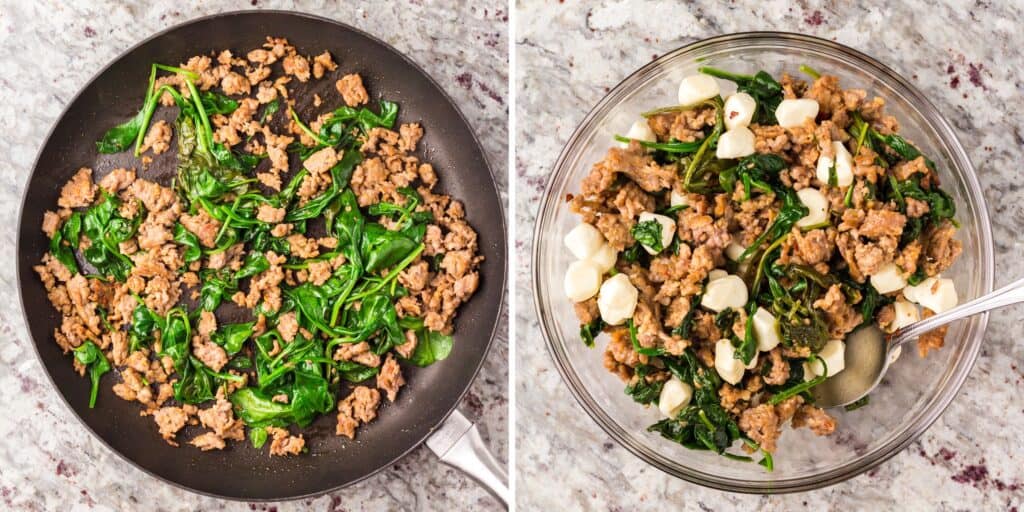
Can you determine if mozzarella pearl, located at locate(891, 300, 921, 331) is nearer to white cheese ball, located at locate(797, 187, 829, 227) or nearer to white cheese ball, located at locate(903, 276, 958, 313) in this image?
white cheese ball, located at locate(903, 276, 958, 313)

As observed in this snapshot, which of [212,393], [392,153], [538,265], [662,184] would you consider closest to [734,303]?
[662,184]

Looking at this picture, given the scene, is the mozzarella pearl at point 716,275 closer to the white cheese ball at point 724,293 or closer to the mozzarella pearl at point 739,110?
the white cheese ball at point 724,293

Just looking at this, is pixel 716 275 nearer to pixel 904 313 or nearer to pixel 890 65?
pixel 904 313

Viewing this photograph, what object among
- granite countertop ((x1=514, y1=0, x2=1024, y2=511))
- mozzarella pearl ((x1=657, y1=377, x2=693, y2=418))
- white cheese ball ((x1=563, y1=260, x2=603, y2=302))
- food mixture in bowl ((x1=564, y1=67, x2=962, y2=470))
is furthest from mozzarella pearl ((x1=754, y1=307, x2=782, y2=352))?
granite countertop ((x1=514, y1=0, x2=1024, y2=511))

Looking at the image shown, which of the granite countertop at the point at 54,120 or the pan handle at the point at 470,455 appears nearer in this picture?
the pan handle at the point at 470,455

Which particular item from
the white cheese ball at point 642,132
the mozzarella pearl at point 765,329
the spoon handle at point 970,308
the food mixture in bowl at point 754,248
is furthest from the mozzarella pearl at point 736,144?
the spoon handle at point 970,308

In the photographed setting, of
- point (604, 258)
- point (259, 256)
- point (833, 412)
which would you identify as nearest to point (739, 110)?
point (604, 258)
